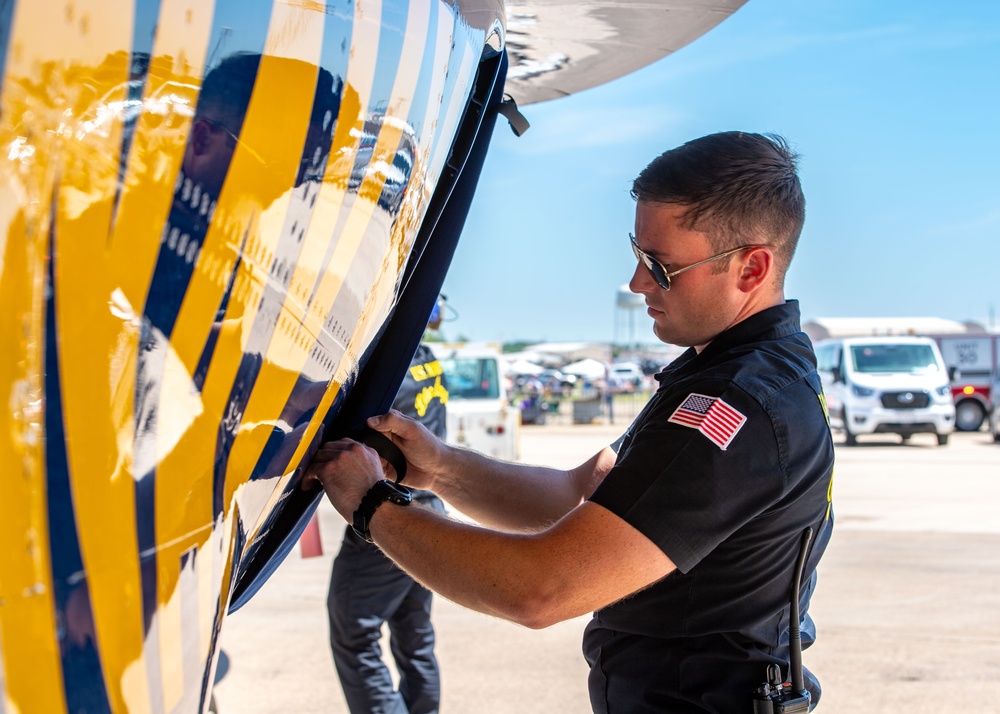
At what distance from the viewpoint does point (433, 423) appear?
391cm

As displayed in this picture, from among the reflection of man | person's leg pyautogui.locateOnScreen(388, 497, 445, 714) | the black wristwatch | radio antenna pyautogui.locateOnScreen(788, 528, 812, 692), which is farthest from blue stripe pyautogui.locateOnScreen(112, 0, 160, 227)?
person's leg pyautogui.locateOnScreen(388, 497, 445, 714)

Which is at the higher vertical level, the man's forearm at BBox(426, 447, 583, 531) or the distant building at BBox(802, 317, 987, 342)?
the man's forearm at BBox(426, 447, 583, 531)

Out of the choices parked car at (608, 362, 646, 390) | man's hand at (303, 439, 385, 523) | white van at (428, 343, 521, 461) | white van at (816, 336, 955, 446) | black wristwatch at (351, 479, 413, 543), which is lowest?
parked car at (608, 362, 646, 390)

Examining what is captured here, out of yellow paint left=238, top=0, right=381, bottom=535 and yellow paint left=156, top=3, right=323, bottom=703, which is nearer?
yellow paint left=156, top=3, right=323, bottom=703

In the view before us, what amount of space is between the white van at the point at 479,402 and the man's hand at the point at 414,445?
817 cm

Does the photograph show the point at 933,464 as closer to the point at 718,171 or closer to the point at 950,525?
the point at 950,525

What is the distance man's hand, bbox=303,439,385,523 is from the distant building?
25.0 m

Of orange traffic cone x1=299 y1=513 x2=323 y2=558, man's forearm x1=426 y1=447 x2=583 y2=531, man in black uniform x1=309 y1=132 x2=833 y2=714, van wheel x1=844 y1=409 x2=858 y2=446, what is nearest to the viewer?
man in black uniform x1=309 y1=132 x2=833 y2=714

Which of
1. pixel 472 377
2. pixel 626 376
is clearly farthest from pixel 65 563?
pixel 626 376

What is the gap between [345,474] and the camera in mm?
1657

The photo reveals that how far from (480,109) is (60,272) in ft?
3.86

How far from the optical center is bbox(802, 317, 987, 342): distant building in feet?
85.4

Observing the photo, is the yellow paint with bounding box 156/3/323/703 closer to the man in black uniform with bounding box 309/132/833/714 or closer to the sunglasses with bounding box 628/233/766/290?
the man in black uniform with bounding box 309/132/833/714

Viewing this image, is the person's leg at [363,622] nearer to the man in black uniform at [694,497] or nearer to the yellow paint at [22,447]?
the man in black uniform at [694,497]
